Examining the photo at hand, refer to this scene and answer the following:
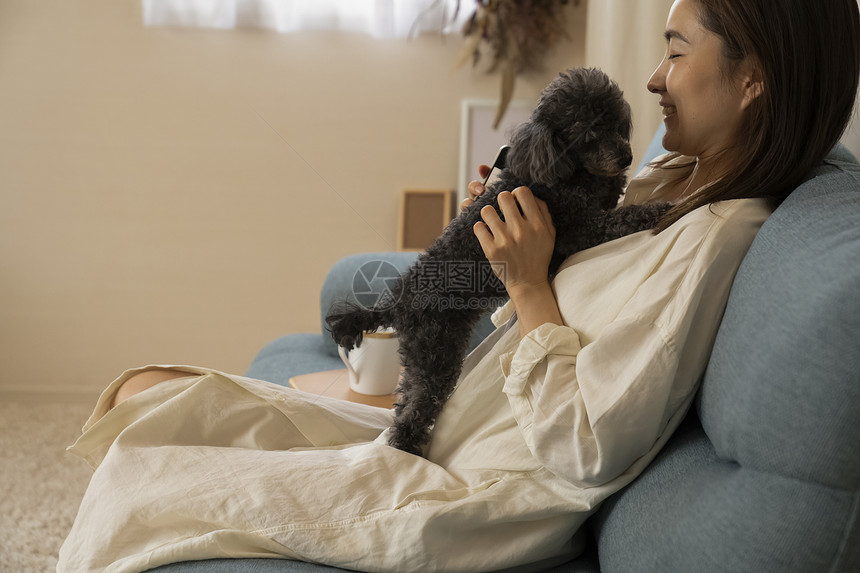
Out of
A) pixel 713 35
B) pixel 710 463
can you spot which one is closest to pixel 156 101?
pixel 713 35

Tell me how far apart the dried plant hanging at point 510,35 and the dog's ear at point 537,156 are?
1649 mm

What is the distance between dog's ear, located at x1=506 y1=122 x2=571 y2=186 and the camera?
1.06m

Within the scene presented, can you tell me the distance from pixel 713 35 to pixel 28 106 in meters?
2.80

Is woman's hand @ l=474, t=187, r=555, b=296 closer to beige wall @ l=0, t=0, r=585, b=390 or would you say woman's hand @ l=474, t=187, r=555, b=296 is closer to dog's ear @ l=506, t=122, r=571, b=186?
dog's ear @ l=506, t=122, r=571, b=186

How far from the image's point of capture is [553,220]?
1.12 meters

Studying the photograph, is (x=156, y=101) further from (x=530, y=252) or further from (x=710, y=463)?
(x=710, y=463)

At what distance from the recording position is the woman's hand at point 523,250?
99 cm

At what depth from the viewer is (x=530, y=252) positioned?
104 cm

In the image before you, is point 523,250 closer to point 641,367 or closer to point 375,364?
point 641,367

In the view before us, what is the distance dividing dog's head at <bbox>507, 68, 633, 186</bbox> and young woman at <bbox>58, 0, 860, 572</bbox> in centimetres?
9

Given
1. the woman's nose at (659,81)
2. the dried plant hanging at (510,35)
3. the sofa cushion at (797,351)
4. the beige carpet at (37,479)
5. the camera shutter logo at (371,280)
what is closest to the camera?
the sofa cushion at (797,351)

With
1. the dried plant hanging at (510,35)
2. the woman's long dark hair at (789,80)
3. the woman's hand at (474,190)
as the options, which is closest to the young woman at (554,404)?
the woman's long dark hair at (789,80)

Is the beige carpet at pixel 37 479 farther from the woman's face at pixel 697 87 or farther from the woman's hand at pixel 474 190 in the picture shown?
the woman's face at pixel 697 87

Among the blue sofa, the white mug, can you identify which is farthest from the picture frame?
the blue sofa
